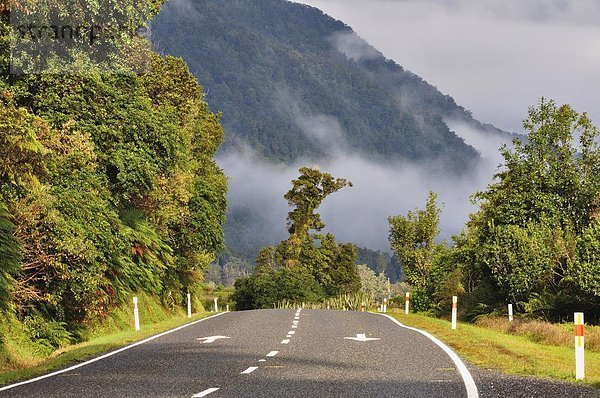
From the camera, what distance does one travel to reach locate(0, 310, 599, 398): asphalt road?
11023 mm

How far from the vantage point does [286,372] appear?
43.7 feet

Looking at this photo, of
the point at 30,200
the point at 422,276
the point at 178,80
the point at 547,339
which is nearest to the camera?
the point at 30,200

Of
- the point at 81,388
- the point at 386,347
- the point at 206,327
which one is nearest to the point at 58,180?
the point at 206,327

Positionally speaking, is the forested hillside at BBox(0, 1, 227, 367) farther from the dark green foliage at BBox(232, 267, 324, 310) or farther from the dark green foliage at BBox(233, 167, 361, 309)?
the dark green foliage at BBox(233, 167, 361, 309)

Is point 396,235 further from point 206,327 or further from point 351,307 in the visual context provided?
point 206,327

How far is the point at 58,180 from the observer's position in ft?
81.5

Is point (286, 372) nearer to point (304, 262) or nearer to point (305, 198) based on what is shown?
point (305, 198)

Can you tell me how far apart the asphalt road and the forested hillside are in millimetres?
3520

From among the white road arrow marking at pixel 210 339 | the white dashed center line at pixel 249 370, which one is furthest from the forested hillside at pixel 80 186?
the white dashed center line at pixel 249 370

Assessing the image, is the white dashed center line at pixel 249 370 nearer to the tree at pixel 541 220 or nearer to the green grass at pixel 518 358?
the green grass at pixel 518 358

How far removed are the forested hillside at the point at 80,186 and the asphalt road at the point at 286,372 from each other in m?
3.52

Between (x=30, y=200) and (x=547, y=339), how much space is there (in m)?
14.9

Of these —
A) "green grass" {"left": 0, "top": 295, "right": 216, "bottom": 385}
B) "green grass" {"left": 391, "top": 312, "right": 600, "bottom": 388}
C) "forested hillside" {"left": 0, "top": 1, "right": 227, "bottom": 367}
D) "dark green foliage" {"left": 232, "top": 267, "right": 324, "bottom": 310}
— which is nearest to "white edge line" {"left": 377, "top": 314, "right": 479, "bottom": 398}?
"green grass" {"left": 391, "top": 312, "right": 600, "bottom": 388}

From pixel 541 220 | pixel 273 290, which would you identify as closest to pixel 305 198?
pixel 273 290
